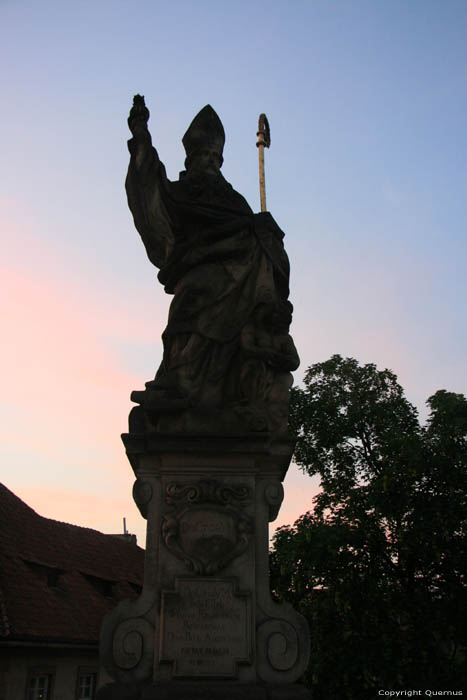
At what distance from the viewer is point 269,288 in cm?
569

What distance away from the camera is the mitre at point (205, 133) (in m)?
6.45

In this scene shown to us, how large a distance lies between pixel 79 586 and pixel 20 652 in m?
6.47

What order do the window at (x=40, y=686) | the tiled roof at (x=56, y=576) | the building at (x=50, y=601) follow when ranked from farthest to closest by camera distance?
the tiled roof at (x=56, y=576), the window at (x=40, y=686), the building at (x=50, y=601)

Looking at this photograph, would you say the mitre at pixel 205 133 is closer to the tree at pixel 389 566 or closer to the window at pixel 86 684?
the tree at pixel 389 566

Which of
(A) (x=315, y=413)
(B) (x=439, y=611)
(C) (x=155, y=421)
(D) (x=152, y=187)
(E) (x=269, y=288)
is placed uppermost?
(A) (x=315, y=413)

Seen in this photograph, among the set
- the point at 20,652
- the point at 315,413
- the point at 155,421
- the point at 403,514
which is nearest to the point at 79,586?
the point at 20,652

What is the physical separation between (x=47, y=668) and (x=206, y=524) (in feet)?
51.4

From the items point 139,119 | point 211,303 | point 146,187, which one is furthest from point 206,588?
point 139,119

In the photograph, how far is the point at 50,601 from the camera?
19578mm

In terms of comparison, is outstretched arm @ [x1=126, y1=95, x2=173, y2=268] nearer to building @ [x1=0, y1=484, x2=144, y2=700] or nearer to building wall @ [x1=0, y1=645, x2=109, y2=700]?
building @ [x1=0, y1=484, x2=144, y2=700]

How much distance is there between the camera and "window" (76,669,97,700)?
19.2 m

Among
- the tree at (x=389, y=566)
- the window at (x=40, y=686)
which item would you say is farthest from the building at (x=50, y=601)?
the tree at (x=389, y=566)

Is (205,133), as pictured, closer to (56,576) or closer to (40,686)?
(40,686)

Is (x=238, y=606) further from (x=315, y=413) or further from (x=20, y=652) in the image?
(x=315, y=413)
